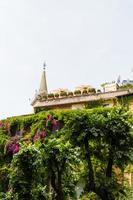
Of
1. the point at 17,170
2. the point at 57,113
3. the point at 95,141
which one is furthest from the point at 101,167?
the point at 57,113

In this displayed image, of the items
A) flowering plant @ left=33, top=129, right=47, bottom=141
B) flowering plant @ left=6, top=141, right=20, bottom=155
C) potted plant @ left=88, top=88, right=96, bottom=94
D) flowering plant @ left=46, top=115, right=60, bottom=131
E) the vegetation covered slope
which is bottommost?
flowering plant @ left=6, top=141, right=20, bottom=155

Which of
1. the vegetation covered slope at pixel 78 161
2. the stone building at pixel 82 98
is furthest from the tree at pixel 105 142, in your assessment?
the stone building at pixel 82 98

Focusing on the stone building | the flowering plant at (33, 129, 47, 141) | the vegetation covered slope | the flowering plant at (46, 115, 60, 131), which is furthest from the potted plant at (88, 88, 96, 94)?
the vegetation covered slope

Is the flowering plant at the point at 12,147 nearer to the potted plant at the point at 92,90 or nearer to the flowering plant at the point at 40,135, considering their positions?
the flowering plant at the point at 40,135

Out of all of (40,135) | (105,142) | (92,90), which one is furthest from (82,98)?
(105,142)

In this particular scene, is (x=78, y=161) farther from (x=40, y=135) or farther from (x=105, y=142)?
(x=40, y=135)

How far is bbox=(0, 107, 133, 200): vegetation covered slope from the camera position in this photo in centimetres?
1883

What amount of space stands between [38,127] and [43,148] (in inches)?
794

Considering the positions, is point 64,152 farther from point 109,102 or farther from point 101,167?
point 109,102

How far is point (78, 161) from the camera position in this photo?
1962 cm

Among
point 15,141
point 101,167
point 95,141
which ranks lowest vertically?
point 15,141

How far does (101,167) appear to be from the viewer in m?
22.2

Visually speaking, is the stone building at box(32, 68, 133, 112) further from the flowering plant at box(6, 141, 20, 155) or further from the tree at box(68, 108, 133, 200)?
the tree at box(68, 108, 133, 200)

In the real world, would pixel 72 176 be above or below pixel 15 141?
above
